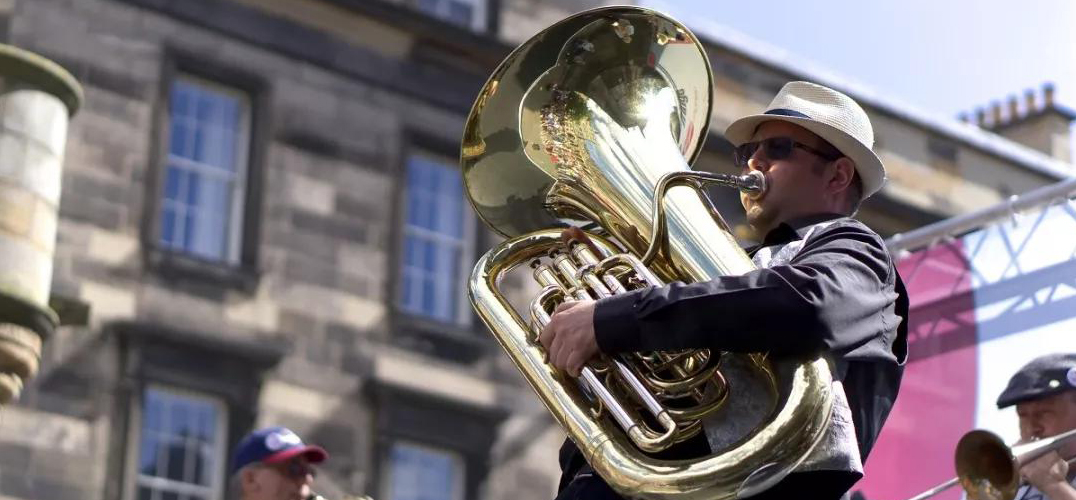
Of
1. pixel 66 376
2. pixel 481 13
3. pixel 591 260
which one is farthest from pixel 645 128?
pixel 481 13

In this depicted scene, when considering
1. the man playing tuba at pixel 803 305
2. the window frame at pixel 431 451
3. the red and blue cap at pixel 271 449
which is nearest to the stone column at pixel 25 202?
the window frame at pixel 431 451

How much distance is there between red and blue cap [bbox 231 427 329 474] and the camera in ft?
26.3

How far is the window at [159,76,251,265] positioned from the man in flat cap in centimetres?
1175

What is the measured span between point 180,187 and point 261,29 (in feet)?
6.00

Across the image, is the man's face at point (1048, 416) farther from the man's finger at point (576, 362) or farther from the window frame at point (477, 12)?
the window frame at point (477, 12)

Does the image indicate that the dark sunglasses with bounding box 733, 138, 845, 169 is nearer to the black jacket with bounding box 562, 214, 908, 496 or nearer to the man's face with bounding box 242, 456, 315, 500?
the black jacket with bounding box 562, 214, 908, 496

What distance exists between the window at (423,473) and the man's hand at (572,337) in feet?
45.9

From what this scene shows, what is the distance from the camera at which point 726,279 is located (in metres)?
4.35

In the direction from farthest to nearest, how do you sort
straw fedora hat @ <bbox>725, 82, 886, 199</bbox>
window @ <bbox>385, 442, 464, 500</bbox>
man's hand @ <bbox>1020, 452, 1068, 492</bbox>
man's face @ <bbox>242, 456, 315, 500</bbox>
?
window @ <bbox>385, 442, 464, 500</bbox>, man's face @ <bbox>242, 456, 315, 500</bbox>, man's hand @ <bbox>1020, 452, 1068, 492</bbox>, straw fedora hat @ <bbox>725, 82, 886, 199</bbox>

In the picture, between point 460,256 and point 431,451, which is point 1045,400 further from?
point 460,256

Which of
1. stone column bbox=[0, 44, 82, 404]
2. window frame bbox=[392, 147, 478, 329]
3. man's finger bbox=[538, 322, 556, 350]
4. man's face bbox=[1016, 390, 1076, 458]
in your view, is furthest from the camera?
window frame bbox=[392, 147, 478, 329]

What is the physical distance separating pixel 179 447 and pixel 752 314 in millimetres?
13137

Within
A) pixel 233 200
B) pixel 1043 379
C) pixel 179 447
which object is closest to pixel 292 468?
pixel 1043 379

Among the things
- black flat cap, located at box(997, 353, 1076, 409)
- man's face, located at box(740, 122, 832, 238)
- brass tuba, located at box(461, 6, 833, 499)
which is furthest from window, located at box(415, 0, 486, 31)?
man's face, located at box(740, 122, 832, 238)
